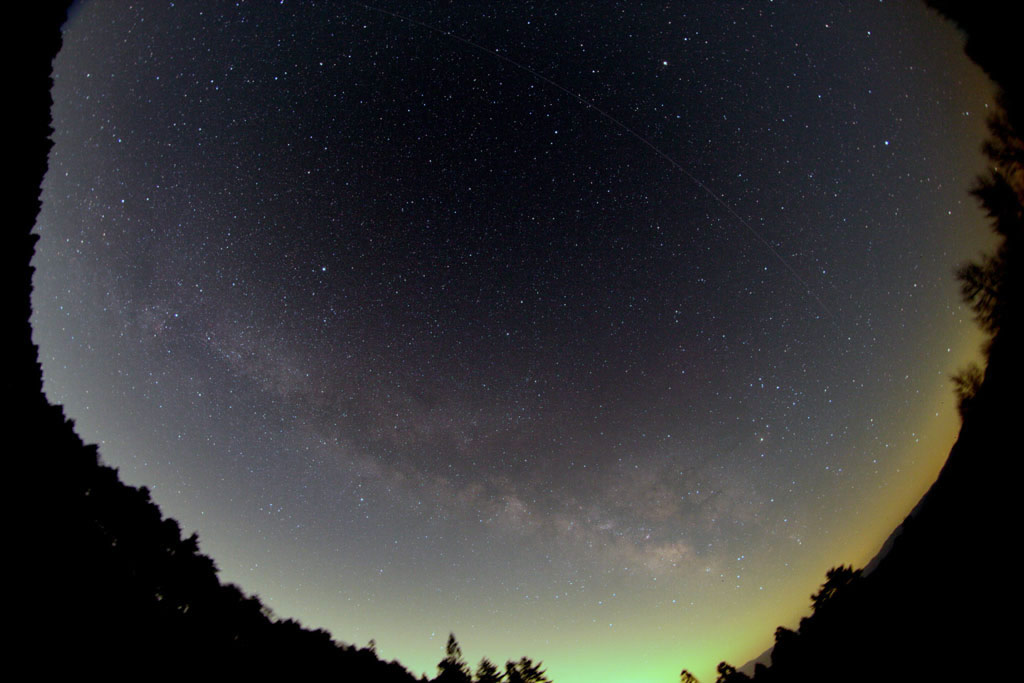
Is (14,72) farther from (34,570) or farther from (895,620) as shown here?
(895,620)

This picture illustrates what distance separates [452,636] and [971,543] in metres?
7.63

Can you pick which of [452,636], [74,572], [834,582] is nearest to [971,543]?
[834,582]

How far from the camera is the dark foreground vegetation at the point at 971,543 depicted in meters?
3.68

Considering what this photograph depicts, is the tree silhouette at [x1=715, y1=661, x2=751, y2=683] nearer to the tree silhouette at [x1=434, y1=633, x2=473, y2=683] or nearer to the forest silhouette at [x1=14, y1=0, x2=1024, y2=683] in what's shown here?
the forest silhouette at [x1=14, y1=0, x2=1024, y2=683]

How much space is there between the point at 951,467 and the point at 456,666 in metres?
7.87

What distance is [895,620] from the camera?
4.30 meters

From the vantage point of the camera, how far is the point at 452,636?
7.29m

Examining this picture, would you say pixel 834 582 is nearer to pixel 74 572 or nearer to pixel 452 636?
pixel 452 636

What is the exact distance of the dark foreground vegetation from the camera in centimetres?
368

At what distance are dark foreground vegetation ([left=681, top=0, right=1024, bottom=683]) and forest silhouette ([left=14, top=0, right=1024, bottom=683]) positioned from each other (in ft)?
0.05

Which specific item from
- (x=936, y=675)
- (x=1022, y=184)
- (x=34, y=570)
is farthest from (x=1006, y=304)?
(x=34, y=570)

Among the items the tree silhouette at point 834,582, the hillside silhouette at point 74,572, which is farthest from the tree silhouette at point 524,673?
the tree silhouette at point 834,582

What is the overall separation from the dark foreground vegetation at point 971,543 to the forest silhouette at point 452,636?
2 centimetres

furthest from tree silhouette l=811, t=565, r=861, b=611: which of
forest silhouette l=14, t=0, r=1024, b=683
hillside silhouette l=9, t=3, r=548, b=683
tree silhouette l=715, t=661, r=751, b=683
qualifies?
hillside silhouette l=9, t=3, r=548, b=683
